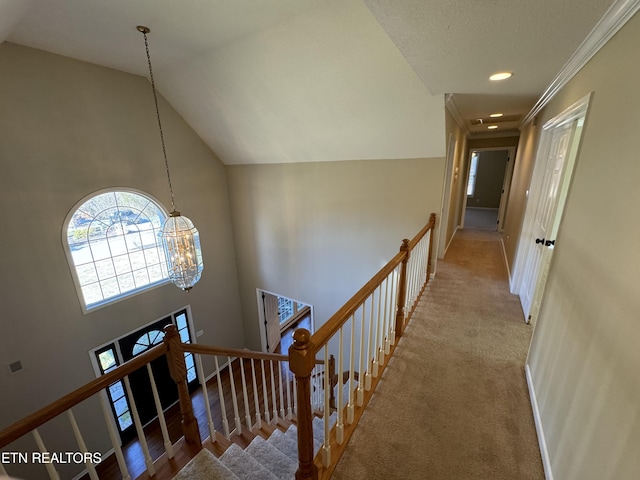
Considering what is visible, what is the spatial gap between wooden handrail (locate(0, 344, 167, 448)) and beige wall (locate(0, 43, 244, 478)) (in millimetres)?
3053

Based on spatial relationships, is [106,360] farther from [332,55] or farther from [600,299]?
[600,299]

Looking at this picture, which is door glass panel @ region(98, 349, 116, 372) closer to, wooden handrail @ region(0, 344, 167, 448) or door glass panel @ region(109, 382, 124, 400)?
door glass panel @ region(109, 382, 124, 400)

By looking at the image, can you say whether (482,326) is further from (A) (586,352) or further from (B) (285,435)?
(B) (285,435)

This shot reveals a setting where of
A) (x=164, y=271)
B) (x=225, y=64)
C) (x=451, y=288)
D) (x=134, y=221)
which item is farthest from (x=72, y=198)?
(x=451, y=288)

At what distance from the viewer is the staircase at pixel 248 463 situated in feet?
5.74

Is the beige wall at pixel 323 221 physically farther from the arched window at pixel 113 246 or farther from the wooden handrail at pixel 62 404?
the wooden handrail at pixel 62 404

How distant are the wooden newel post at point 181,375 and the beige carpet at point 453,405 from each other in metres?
1.10

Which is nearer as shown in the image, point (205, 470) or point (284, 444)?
point (205, 470)

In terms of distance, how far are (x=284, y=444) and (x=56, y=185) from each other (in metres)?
4.12

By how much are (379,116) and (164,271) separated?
14.2 feet

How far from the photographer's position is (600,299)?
1.19 m

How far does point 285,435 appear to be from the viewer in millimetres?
2678

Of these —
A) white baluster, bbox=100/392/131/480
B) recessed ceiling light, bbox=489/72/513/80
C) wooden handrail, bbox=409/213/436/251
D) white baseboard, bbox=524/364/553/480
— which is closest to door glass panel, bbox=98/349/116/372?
white baluster, bbox=100/392/131/480

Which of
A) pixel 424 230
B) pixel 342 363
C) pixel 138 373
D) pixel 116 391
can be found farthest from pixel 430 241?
pixel 116 391
